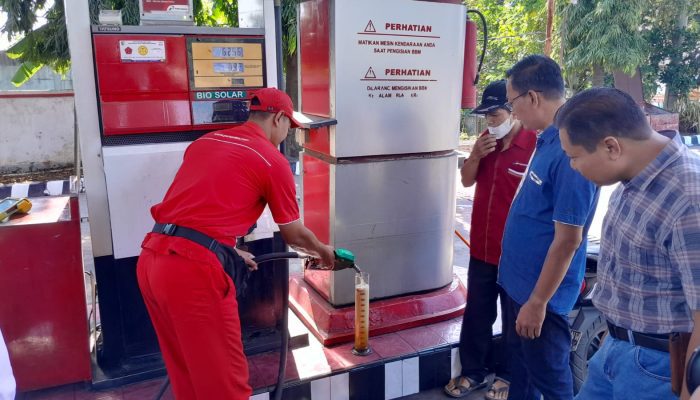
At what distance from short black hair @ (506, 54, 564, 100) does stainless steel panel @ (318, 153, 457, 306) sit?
1295 millimetres

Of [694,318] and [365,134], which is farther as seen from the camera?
[365,134]

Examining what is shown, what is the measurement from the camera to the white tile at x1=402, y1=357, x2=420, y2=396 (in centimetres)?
345

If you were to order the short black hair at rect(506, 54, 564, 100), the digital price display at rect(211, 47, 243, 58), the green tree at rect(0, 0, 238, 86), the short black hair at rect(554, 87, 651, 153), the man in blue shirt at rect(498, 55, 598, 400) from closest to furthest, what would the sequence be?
the short black hair at rect(554, 87, 651, 153)
the man in blue shirt at rect(498, 55, 598, 400)
the short black hair at rect(506, 54, 564, 100)
the digital price display at rect(211, 47, 243, 58)
the green tree at rect(0, 0, 238, 86)

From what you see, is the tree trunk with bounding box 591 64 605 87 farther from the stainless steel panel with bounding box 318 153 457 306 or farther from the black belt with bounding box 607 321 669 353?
the black belt with bounding box 607 321 669 353

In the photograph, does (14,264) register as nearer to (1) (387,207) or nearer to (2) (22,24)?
(1) (387,207)

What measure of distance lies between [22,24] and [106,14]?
10.4 m

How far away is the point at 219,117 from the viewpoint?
3.29m

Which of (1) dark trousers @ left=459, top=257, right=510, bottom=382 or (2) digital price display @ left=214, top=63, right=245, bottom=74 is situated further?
(1) dark trousers @ left=459, top=257, right=510, bottom=382

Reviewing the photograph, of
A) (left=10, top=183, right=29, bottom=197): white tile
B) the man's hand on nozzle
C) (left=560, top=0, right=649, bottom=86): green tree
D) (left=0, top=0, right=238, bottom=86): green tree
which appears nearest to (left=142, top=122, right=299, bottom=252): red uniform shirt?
the man's hand on nozzle

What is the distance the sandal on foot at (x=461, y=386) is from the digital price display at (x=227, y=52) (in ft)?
7.68

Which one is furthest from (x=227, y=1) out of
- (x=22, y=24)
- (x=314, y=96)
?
(x=314, y=96)

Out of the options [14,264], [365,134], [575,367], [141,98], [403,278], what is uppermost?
[141,98]

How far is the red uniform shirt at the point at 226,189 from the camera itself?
95.6 inches

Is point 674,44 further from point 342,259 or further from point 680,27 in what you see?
point 342,259
